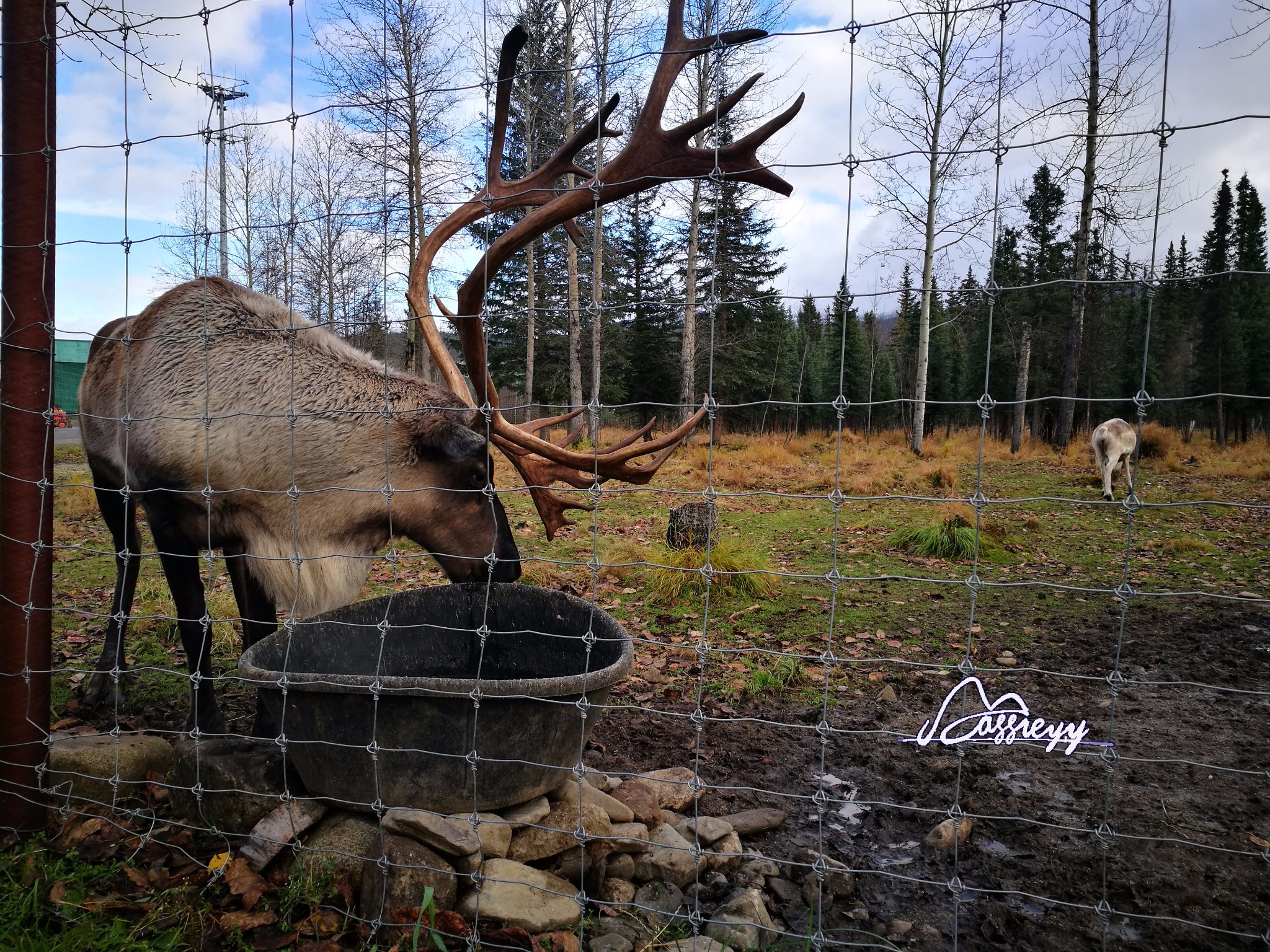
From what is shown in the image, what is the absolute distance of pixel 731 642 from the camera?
4906mm

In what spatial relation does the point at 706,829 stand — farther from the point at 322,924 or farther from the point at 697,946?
the point at 322,924

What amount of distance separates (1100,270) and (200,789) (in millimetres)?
3814

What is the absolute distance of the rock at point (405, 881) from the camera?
2191mm

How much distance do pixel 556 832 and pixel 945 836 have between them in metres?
1.38

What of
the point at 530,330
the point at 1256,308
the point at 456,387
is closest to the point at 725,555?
the point at 456,387

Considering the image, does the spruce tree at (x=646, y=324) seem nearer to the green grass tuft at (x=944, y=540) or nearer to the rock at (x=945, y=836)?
the green grass tuft at (x=944, y=540)

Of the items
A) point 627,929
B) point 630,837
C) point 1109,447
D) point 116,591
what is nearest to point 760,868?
point 630,837

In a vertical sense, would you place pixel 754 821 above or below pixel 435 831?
below

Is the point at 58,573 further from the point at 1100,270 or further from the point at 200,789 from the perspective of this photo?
the point at 1100,270

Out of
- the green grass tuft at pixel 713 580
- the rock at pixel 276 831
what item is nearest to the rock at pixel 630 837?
the rock at pixel 276 831

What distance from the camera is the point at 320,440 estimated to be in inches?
124
